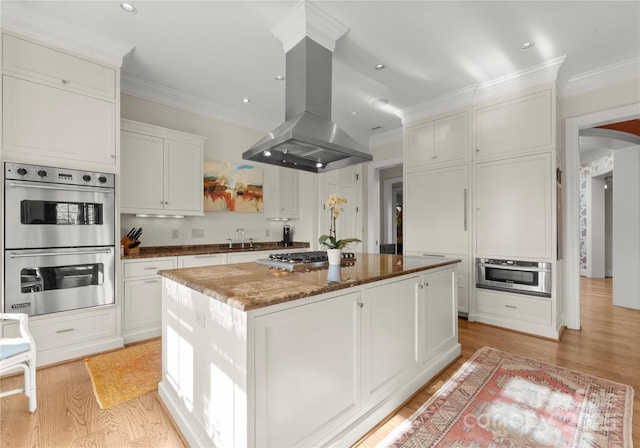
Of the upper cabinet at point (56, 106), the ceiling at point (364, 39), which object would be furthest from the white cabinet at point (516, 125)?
the upper cabinet at point (56, 106)

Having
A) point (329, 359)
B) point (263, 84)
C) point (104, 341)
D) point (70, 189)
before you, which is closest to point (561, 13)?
point (263, 84)

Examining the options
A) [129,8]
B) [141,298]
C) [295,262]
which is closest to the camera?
[295,262]

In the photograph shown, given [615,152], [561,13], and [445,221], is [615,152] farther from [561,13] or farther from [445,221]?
[561,13]

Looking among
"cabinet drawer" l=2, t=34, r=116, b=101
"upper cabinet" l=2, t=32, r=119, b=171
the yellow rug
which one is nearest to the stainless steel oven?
the yellow rug

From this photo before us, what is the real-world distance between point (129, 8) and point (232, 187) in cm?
239

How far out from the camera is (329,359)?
151 centimetres

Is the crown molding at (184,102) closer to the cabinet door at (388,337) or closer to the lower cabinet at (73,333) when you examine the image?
the lower cabinet at (73,333)

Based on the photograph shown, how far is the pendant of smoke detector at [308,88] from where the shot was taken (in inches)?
90.1

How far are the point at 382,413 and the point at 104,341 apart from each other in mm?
2571

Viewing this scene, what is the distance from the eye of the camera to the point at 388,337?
74.6 inches

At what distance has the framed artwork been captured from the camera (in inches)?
164

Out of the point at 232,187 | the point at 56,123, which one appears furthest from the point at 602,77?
the point at 56,123

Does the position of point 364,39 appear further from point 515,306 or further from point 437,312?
point 515,306

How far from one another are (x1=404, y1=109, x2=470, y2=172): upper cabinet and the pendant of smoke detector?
189 centimetres
